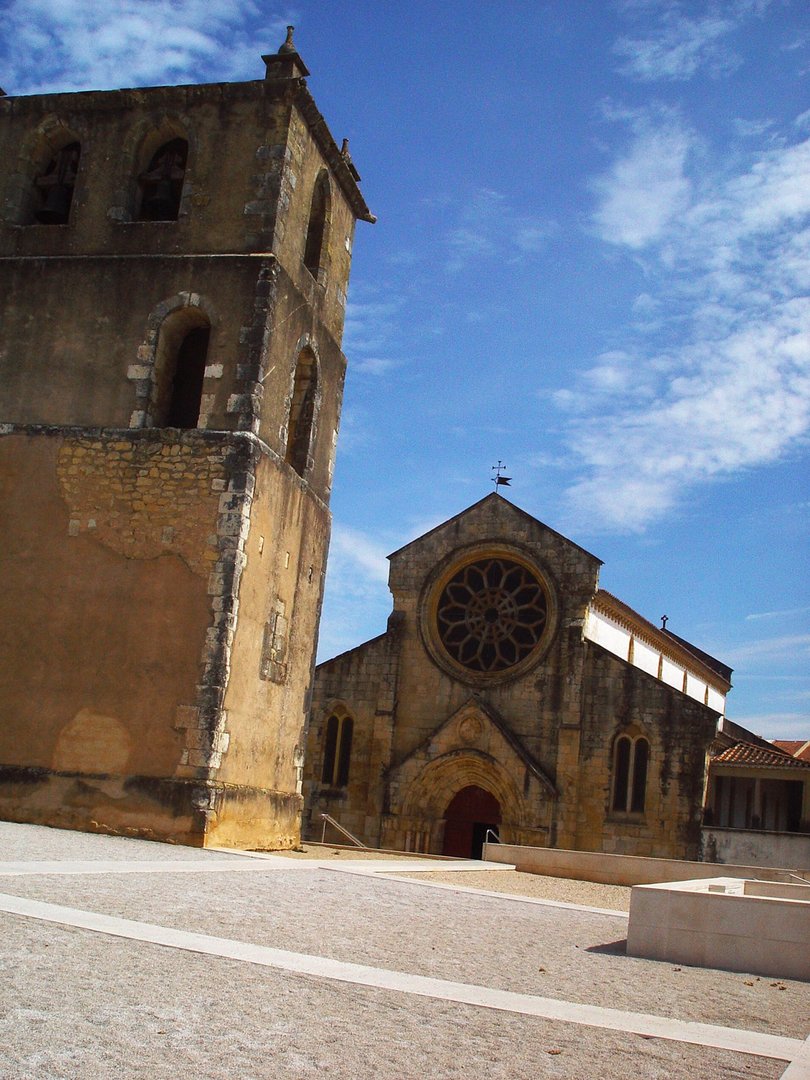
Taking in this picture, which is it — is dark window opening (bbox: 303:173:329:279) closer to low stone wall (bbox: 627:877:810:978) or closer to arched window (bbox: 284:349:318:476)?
arched window (bbox: 284:349:318:476)

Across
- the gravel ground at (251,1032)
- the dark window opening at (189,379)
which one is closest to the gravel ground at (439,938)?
the gravel ground at (251,1032)

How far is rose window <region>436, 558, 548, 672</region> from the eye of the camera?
28.5 meters

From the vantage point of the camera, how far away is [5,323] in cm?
1523

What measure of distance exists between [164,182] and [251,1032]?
45.3 feet

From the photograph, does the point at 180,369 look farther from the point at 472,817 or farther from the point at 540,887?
the point at 472,817

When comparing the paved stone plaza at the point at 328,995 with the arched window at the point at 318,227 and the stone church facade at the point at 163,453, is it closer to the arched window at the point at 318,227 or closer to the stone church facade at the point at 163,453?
the stone church facade at the point at 163,453

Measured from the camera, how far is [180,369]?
15.4 metres

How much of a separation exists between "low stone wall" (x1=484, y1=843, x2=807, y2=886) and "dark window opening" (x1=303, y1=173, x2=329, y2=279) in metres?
9.67

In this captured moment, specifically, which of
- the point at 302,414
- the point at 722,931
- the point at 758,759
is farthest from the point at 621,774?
the point at 722,931

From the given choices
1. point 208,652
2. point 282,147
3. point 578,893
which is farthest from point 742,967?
point 282,147

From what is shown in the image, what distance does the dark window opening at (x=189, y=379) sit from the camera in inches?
609

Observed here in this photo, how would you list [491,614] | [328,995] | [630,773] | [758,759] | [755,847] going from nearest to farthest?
[328,995] < [755,847] < [630,773] < [758,759] < [491,614]

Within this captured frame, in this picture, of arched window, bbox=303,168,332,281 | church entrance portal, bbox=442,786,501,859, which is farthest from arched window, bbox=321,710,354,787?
arched window, bbox=303,168,332,281

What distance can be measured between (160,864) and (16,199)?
10533 millimetres
